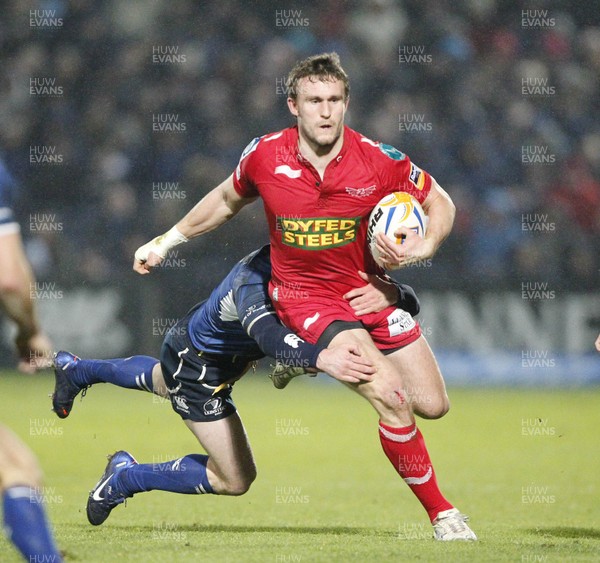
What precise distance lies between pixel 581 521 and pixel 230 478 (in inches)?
Answer: 82.6

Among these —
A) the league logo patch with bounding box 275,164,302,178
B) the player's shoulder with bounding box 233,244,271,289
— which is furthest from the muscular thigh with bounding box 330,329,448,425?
the league logo patch with bounding box 275,164,302,178

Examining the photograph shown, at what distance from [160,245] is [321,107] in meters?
1.35

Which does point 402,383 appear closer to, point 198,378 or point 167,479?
point 198,378

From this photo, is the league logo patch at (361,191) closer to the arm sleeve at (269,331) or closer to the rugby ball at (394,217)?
the rugby ball at (394,217)

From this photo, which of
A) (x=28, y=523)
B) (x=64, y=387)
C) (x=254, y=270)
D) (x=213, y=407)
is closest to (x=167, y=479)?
(x=213, y=407)

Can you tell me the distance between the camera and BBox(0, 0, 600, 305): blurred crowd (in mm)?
13758

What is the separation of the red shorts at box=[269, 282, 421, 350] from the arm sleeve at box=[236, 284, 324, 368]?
52mm

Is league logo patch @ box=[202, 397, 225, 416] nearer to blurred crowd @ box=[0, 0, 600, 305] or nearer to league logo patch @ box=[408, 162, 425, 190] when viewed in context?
league logo patch @ box=[408, 162, 425, 190]

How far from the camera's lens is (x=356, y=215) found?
5.98 metres

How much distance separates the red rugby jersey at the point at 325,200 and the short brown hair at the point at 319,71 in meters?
0.28

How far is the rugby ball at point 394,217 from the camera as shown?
5793 millimetres

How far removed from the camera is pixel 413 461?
18.9 ft

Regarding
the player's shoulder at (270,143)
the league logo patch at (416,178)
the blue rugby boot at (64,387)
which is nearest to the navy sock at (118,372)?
the blue rugby boot at (64,387)

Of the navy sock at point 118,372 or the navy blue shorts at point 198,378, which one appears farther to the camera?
the navy sock at point 118,372
